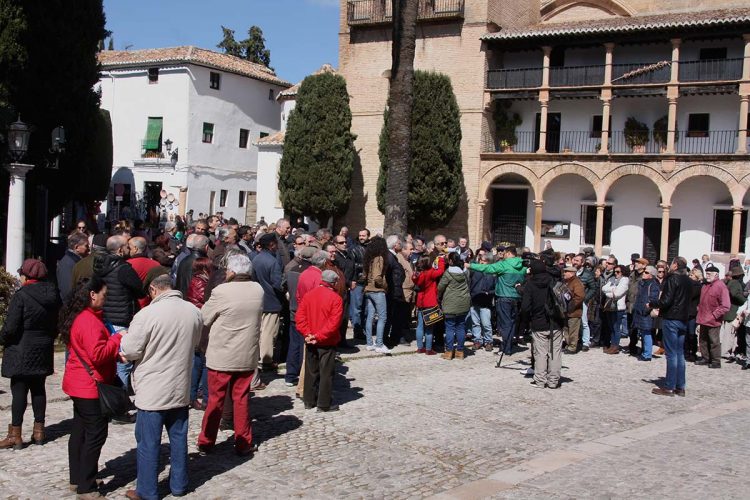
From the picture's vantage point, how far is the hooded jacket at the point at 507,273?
46.2 ft

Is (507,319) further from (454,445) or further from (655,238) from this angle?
(655,238)

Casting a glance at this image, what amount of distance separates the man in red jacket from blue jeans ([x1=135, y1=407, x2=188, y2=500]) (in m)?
2.81

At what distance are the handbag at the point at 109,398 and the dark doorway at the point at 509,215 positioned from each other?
29307mm

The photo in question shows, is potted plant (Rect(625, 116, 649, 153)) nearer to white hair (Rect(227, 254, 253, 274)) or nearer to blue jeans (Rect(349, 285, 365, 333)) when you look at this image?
blue jeans (Rect(349, 285, 365, 333))

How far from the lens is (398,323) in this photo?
46.7 ft

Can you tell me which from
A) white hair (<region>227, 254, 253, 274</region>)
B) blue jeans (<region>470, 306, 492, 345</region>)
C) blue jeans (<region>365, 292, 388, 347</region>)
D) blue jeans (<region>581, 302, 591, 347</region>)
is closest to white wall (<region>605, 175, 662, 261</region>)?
blue jeans (<region>581, 302, 591, 347</region>)

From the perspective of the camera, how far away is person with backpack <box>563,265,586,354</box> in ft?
47.4

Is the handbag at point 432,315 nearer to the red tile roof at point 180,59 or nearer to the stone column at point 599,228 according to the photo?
the stone column at point 599,228

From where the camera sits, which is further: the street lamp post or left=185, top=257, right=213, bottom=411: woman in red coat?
the street lamp post

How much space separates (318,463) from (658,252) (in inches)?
1097

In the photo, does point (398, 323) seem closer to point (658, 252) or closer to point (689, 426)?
point (689, 426)

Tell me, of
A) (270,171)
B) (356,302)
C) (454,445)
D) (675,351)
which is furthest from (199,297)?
(270,171)

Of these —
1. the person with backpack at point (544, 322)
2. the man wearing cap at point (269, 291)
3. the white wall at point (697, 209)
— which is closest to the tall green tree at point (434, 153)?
the white wall at point (697, 209)

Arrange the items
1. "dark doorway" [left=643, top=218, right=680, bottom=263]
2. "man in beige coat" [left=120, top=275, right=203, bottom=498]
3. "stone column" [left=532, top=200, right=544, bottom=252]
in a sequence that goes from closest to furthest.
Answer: "man in beige coat" [left=120, top=275, right=203, bottom=498]
"dark doorway" [left=643, top=218, right=680, bottom=263]
"stone column" [left=532, top=200, right=544, bottom=252]
